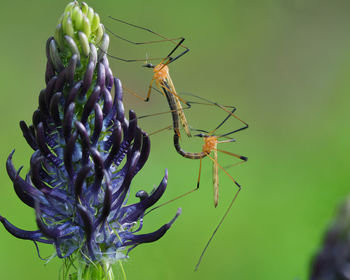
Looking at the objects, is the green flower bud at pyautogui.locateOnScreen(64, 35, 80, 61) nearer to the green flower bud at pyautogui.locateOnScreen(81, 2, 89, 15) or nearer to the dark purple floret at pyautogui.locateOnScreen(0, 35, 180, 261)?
the dark purple floret at pyautogui.locateOnScreen(0, 35, 180, 261)

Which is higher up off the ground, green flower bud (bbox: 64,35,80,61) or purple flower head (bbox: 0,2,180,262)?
green flower bud (bbox: 64,35,80,61)

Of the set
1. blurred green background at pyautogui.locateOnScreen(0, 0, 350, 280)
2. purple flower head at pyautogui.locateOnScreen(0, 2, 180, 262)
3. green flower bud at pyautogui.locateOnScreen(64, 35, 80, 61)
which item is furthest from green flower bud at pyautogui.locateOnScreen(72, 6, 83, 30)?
blurred green background at pyautogui.locateOnScreen(0, 0, 350, 280)

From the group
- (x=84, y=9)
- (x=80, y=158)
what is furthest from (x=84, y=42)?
(x=80, y=158)

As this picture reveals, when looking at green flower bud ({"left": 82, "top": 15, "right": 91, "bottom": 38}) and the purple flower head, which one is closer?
the purple flower head

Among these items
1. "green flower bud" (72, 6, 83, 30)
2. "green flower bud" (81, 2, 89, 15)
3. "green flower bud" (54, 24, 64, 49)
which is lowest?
"green flower bud" (54, 24, 64, 49)

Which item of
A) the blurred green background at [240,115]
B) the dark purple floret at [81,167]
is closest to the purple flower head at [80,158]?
the dark purple floret at [81,167]

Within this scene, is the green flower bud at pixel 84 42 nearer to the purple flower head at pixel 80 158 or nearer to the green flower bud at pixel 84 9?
the purple flower head at pixel 80 158

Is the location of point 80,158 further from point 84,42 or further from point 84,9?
point 84,9

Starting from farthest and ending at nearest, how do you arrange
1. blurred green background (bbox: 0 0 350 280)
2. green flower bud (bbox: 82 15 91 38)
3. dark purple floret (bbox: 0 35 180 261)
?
blurred green background (bbox: 0 0 350 280), green flower bud (bbox: 82 15 91 38), dark purple floret (bbox: 0 35 180 261)

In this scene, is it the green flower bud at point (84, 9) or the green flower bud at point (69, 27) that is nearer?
the green flower bud at point (69, 27)
